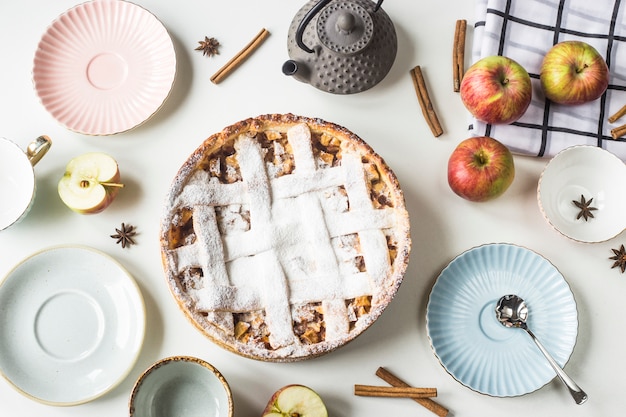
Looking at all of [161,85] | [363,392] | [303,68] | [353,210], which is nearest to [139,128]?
[161,85]

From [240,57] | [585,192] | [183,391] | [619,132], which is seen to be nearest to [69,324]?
[183,391]

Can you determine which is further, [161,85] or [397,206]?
[161,85]

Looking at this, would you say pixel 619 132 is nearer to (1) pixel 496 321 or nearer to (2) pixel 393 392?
(1) pixel 496 321

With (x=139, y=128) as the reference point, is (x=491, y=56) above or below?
above

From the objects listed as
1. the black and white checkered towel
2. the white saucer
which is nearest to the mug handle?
the white saucer

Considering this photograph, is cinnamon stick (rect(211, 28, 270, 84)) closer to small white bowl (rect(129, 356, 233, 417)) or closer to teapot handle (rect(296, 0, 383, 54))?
teapot handle (rect(296, 0, 383, 54))

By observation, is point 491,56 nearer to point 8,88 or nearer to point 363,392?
point 363,392
